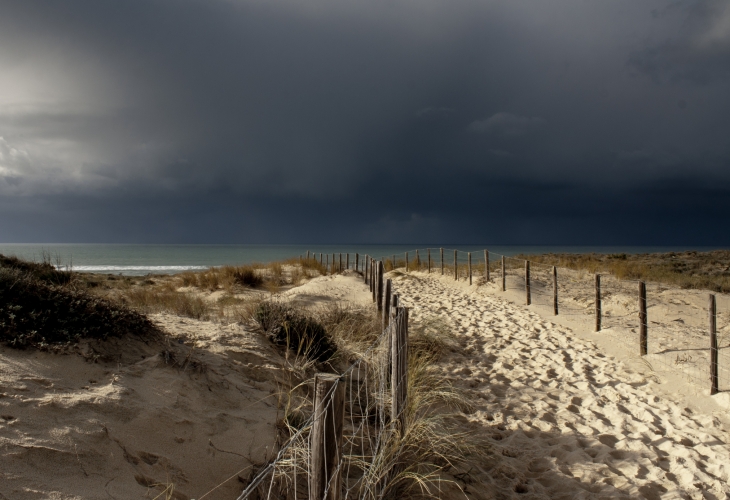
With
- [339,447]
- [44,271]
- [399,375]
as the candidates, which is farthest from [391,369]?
[44,271]

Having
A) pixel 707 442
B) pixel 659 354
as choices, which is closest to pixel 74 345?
pixel 707 442

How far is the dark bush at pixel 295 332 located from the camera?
6.27 m

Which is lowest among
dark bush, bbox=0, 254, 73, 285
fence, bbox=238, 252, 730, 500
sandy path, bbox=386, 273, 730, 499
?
sandy path, bbox=386, 273, 730, 499

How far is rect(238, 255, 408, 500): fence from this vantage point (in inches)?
85.6

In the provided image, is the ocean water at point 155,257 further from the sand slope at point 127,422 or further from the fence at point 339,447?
the fence at point 339,447

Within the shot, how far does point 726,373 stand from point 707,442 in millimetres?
2879

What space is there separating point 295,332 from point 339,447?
4.17 m

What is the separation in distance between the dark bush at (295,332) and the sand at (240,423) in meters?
0.31

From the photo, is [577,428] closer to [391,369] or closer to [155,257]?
[391,369]

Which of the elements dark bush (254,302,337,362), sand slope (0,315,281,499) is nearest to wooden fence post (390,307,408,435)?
sand slope (0,315,281,499)

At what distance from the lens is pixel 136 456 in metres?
3.26

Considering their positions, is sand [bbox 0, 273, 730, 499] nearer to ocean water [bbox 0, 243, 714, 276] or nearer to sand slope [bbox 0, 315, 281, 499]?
sand slope [bbox 0, 315, 281, 499]

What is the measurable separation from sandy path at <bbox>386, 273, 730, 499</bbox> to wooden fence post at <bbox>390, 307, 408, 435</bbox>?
86 centimetres

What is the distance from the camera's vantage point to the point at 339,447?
2.27m
